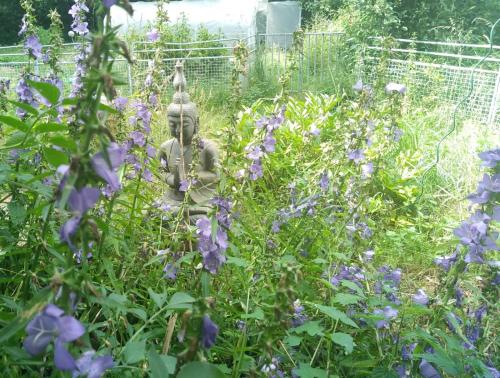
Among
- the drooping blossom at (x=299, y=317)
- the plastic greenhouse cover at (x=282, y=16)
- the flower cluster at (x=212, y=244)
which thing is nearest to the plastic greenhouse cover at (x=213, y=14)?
the plastic greenhouse cover at (x=282, y=16)

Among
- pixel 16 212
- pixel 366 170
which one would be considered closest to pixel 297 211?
pixel 366 170

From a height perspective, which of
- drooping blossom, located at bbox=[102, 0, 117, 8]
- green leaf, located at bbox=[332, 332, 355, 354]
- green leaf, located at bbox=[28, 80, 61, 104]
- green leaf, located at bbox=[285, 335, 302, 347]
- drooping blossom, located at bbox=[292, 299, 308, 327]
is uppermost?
drooping blossom, located at bbox=[102, 0, 117, 8]

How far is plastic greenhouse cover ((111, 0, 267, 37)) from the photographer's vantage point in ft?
38.7

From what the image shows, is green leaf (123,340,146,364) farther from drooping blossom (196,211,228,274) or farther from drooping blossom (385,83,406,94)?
drooping blossom (385,83,406,94)

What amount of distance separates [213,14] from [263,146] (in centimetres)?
1118

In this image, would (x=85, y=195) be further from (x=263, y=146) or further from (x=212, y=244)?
(x=263, y=146)

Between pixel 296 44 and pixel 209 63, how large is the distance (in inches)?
244

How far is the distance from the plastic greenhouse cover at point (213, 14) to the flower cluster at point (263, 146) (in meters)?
9.96

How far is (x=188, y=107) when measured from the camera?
288 cm

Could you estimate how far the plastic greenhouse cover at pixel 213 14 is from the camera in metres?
11.8

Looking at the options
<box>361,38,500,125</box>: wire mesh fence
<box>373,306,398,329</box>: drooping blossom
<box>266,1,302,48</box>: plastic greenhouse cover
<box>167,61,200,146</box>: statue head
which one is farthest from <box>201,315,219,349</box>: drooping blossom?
<box>266,1,302,48</box>: plastic greenhouse cover

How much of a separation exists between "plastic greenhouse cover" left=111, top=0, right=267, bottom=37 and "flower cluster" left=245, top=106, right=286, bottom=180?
9964 mm

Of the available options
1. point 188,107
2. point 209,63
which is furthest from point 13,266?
point 209,63

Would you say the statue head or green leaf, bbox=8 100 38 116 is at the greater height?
green leaf, bbox=8 100 38 116
